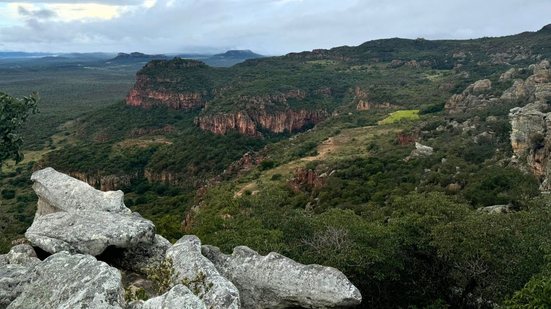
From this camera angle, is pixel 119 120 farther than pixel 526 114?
Yes

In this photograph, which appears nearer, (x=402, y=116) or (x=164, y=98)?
(x=402, y=116)

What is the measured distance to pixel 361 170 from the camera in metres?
60.0

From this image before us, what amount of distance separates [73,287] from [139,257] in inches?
242

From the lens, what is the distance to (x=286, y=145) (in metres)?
103


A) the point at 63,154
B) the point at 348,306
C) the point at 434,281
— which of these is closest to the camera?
the point at 348,306

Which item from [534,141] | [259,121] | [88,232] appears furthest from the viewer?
[259,121]

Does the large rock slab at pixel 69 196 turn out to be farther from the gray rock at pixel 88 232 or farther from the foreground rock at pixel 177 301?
the foreground rock at pixel 177 301

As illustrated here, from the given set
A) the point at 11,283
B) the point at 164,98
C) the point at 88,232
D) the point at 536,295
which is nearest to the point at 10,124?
the point at 88,232

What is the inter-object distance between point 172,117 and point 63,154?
5754cm

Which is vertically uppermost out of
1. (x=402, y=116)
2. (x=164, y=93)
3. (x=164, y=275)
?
(x=164, y=275)

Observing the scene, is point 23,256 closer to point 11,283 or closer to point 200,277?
point 11,283

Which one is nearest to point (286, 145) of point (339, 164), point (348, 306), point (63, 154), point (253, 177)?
point (253, 177)

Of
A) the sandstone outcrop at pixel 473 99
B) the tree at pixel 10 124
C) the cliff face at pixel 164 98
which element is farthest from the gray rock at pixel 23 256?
the cliff face at pixel 164 98

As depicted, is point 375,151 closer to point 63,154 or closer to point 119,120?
point 63,154
